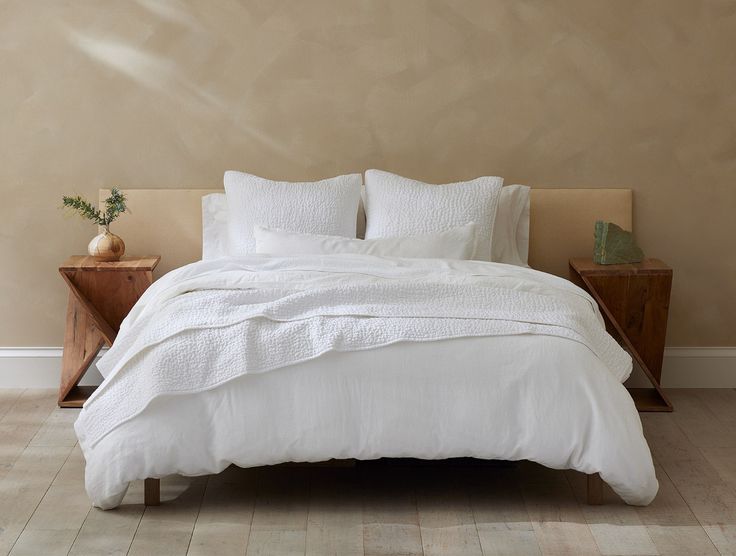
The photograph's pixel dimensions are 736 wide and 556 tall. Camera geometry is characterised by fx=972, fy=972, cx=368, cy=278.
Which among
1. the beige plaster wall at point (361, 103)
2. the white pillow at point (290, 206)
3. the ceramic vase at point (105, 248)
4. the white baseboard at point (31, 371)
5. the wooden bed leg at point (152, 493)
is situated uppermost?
the beige plaster wall at point (361, 103)

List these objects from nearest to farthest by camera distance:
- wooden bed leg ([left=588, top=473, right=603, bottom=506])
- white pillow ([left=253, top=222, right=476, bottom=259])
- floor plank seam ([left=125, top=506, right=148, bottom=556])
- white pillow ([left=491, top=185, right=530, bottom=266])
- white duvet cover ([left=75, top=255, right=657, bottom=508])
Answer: floor plank seam ([left=125, top=506, right=148, bottom=556])
white duvet cover ([left=75, top=255, right=657, bottom=508])
wooden bed leg ([left=588, top=473, right=603, bottom=506])
white pillow ([left=253, top=222, right=476, bottom=259])
white pillow ([left=491, top=185, right=530, bottom=266])

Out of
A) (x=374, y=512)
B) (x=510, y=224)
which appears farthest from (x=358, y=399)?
(x=510, y=224)

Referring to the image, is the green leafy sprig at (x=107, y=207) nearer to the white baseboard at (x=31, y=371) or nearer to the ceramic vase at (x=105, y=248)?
the ceramic vase at (x=105, y=248)

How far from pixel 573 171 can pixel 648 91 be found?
0.50 metres

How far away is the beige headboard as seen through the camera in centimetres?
462

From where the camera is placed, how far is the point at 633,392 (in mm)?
4484

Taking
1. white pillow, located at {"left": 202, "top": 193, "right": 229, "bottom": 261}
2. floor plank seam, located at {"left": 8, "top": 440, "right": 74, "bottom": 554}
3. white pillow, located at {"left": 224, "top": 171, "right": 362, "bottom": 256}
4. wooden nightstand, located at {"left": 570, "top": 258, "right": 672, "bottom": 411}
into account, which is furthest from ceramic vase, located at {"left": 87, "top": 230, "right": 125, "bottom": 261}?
wooden nightstand, located at {"left": 570, "top": 258, "right": 672, "bottom": 411}

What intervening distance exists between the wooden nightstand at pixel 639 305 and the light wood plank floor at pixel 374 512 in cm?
71

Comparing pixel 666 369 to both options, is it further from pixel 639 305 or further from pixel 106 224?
pixel 106 224

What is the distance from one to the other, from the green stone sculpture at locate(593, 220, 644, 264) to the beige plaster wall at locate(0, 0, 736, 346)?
13.5 inches

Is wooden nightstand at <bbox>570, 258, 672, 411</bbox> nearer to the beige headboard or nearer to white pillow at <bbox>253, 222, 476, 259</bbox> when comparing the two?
the beige headboard

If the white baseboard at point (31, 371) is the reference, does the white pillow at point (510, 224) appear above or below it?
above

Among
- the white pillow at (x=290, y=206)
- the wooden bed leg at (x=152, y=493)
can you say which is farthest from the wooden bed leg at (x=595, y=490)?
the white pillow at (x=290, y=206)

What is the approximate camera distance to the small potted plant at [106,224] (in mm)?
4332
